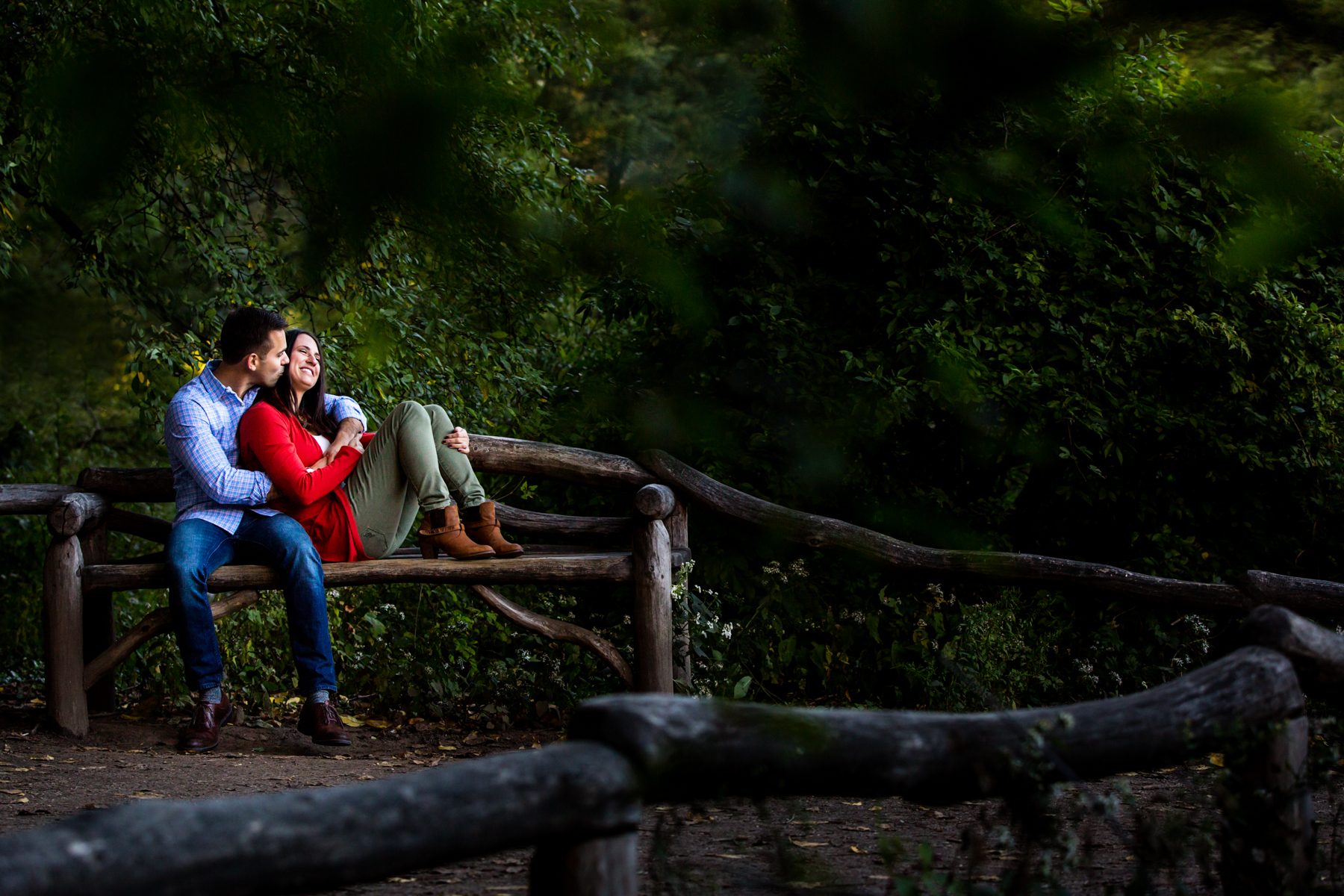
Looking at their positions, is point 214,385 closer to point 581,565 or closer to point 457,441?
point 457,441

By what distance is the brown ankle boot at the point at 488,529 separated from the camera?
4453mm

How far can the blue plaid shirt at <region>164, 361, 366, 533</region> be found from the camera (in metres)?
4.17

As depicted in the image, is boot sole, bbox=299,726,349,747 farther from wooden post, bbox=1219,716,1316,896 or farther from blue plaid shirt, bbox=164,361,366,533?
wooden post, bbox=1219,716,1316,896

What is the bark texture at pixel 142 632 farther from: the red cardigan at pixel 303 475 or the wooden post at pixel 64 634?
the red cardigan at pixel 303 475

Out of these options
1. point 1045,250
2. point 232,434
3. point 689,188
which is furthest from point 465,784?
point 1045,250

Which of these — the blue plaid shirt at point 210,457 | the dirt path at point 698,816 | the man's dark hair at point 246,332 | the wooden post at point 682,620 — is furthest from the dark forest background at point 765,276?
the dirt path at point 698,816

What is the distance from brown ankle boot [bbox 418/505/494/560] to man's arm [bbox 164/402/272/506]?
2.00 ft

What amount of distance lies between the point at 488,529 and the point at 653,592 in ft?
2.23

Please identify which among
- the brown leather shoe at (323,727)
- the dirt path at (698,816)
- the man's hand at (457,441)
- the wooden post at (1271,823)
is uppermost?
the man's hand at (457,441)

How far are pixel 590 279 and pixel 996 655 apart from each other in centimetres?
383

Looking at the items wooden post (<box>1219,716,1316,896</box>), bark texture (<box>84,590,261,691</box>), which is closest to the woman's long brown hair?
bark texture (<box>84,590,261,691</box>)

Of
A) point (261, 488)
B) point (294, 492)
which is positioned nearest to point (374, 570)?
point (294, 492)

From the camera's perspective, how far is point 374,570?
4246 mm

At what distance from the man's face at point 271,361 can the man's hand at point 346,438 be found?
0.31 m
